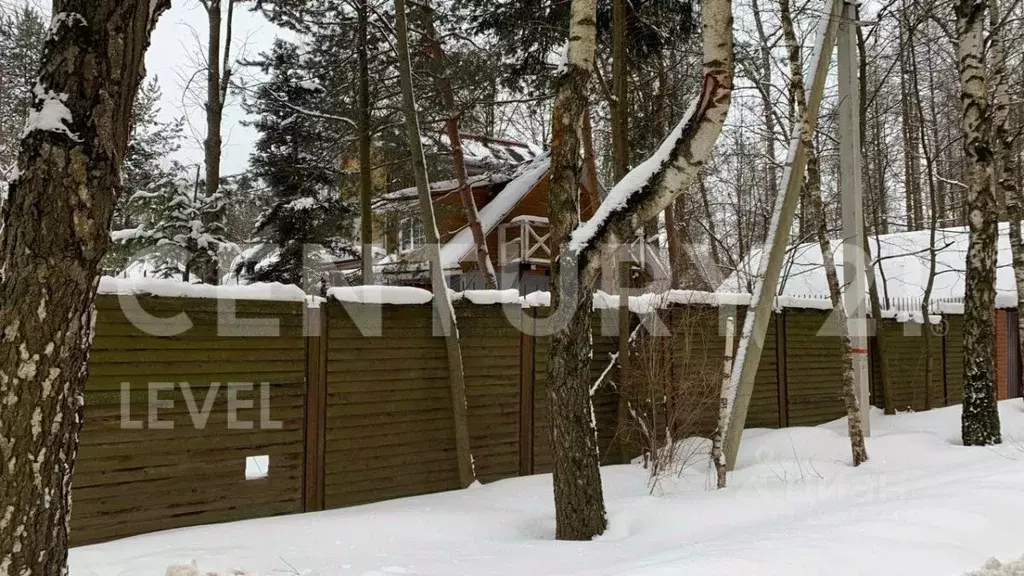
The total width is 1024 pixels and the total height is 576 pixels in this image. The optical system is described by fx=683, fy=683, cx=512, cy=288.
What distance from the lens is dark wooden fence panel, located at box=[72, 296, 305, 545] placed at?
449 centimetres

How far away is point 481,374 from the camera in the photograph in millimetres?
6422

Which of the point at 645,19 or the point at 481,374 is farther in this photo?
the point at 645,19

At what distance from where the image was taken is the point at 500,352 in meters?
6.57

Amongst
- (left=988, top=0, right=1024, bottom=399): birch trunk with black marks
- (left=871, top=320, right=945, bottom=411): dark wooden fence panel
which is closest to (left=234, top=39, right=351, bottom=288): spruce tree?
(left=871, top=320, right=945, bottom=411): dark wooden fence panel

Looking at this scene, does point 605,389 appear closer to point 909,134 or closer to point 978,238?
point 978,238

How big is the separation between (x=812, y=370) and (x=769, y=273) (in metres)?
3.32

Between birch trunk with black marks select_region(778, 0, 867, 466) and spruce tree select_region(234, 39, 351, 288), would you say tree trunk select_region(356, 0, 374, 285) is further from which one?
birch trunk with black marks select_region(778, 0, 867, 466)

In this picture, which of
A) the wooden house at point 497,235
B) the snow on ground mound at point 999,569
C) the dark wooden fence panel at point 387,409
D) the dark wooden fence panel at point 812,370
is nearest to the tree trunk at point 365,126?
the wooden house at point 497,235

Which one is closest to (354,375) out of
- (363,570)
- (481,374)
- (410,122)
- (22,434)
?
(481,374)

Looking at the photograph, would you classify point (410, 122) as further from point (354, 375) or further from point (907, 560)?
point (907, 560)

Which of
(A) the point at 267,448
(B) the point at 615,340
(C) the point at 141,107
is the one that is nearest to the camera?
(A) the point at 267,448

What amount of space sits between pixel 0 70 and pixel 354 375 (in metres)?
6.63

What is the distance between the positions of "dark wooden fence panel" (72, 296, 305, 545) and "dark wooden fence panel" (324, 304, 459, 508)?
29 cm

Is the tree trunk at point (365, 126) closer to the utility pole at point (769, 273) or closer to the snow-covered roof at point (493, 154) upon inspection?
the snow-covered roof at point (493, 154)
